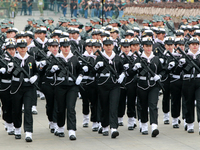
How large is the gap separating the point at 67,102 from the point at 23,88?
98 centimetres

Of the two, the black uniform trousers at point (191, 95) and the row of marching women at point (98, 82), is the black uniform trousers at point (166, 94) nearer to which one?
the row of marching women at point (98, 82)

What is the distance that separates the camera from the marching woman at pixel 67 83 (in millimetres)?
10766

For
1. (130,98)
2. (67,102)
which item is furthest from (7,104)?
(130,98)

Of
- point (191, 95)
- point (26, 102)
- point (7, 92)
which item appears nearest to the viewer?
point (26, 102)

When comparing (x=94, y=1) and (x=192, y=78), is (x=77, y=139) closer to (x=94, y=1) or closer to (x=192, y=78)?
(x=192, y=78)

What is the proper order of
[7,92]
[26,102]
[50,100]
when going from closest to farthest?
[26,102] < [7,92] < [50,100]

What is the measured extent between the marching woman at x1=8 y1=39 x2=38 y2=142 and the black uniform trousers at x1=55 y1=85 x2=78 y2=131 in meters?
0.58

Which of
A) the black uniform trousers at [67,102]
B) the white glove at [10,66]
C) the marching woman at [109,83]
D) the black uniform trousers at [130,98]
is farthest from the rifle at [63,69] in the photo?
the black uniform trousers at [130,98]

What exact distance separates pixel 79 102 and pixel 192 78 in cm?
511

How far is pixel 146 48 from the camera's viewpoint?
11.4 metres

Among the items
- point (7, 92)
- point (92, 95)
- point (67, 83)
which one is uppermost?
point (67, 83)

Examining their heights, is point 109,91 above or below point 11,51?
below

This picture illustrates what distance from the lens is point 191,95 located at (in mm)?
11531

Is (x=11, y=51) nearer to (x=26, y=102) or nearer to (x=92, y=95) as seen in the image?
(x=26, y=102)
